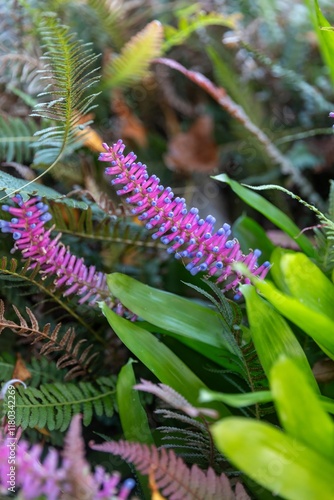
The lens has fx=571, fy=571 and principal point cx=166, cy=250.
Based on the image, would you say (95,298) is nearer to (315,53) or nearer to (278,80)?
(278,80)

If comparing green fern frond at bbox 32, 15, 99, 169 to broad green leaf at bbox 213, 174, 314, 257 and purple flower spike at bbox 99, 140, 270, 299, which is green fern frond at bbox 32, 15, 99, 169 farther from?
broad green leaf at bbox 213, 174, 314, 257

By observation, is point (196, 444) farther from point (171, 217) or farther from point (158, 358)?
point (171, 217)

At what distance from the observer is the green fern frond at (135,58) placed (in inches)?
33.9

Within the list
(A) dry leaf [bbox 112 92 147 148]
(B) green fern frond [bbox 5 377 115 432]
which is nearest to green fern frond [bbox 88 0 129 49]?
(A) dry leaf [bbox 112 92 147 148]

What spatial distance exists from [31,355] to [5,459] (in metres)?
0.33

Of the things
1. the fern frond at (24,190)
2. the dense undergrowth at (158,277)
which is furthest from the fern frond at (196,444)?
the fern frond at (24,190)

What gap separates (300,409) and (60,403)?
287mm

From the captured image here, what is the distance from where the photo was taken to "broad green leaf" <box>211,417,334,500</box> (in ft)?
1.17

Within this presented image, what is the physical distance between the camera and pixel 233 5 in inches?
41.5

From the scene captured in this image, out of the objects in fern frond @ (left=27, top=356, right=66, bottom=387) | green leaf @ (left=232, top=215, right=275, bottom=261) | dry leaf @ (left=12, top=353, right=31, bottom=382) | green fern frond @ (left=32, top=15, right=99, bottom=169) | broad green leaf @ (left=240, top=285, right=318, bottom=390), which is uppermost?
green fern frond @ (left=32, top=15, right=99, bottom=169)

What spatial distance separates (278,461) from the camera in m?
0.37

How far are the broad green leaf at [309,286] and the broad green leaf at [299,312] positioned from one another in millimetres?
40

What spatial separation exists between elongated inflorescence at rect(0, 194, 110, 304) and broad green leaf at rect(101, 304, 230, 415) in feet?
0.17

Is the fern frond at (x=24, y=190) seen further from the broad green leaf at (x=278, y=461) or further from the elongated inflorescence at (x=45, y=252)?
the broad green leaf at (x=278, y=461)
